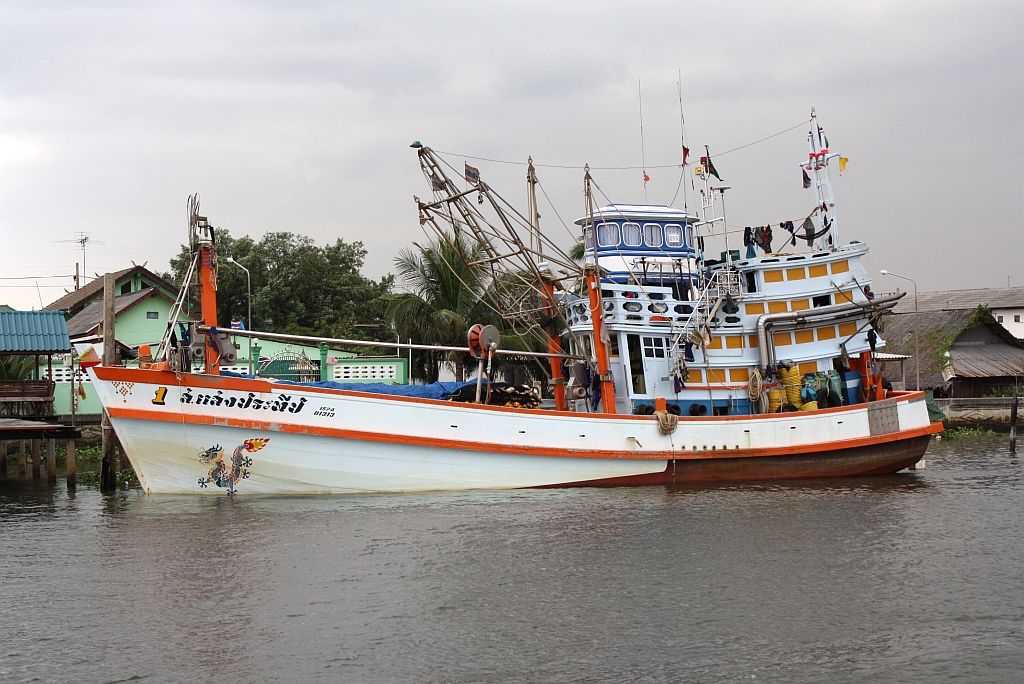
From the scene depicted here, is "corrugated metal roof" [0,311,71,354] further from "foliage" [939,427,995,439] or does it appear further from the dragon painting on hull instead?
"foliage" [939,427,995,439]

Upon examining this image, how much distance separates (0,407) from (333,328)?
16.6 metres

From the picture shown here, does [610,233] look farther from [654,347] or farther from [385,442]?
[385,442]

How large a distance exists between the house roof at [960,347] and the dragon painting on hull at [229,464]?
33.1 metres

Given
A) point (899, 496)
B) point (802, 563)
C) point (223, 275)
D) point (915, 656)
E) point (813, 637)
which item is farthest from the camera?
point (223, 275)

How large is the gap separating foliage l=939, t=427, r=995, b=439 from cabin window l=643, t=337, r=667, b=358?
18.5 meters

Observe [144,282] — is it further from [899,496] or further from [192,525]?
[899,496]

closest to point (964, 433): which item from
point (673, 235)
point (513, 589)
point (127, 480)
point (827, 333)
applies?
point (827, 333)

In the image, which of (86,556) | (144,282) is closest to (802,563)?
(86,556)

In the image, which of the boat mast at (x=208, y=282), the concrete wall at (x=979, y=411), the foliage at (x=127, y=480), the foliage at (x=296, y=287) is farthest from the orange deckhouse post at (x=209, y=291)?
the concrete wall at (x=979, y=411)

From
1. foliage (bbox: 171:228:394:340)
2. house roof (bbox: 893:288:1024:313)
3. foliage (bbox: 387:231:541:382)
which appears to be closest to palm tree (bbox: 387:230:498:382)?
foliage (bbox: 387:231:541:382)

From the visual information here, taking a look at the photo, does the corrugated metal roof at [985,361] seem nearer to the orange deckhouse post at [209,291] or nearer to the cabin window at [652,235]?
the cabin window at [652,235]

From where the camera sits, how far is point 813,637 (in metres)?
11.2

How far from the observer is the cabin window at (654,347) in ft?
73.4

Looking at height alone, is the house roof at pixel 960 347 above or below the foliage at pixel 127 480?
above
